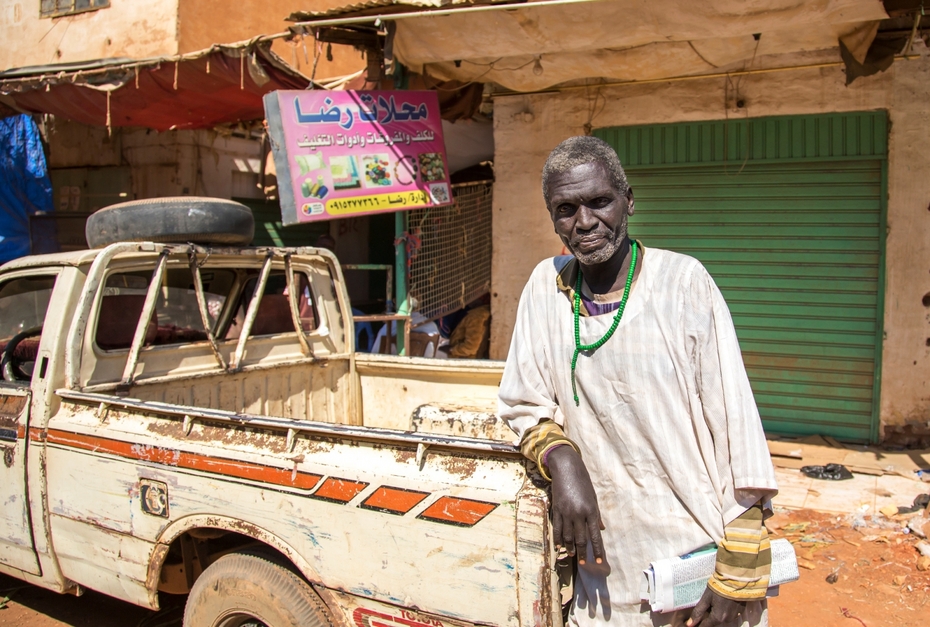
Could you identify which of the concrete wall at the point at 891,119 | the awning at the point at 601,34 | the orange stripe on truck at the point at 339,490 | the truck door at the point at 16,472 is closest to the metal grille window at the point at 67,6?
the awning at the point at 601,34

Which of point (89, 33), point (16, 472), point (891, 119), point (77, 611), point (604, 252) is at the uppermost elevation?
point (89, 33)

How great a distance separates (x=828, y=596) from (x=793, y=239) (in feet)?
11.2

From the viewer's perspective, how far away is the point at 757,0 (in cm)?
467

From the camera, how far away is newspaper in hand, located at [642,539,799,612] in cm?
163

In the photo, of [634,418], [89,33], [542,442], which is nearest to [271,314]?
A: [542,442]

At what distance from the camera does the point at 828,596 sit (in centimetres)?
369

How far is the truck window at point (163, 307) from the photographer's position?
3.36 meters

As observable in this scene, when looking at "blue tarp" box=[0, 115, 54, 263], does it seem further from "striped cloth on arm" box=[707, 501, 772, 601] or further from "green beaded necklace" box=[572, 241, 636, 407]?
"striped cloth on arm" box=[707, 501, 772, 601]

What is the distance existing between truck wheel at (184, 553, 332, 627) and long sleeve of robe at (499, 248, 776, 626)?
0.98m

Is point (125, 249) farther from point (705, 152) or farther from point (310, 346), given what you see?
point (705, 152)

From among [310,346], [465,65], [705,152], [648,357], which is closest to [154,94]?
[465,65]

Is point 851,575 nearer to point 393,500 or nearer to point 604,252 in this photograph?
point 393,500

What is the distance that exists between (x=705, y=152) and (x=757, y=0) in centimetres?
188

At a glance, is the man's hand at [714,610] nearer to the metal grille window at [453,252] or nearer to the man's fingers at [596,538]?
the man's fingers at [596,538]
